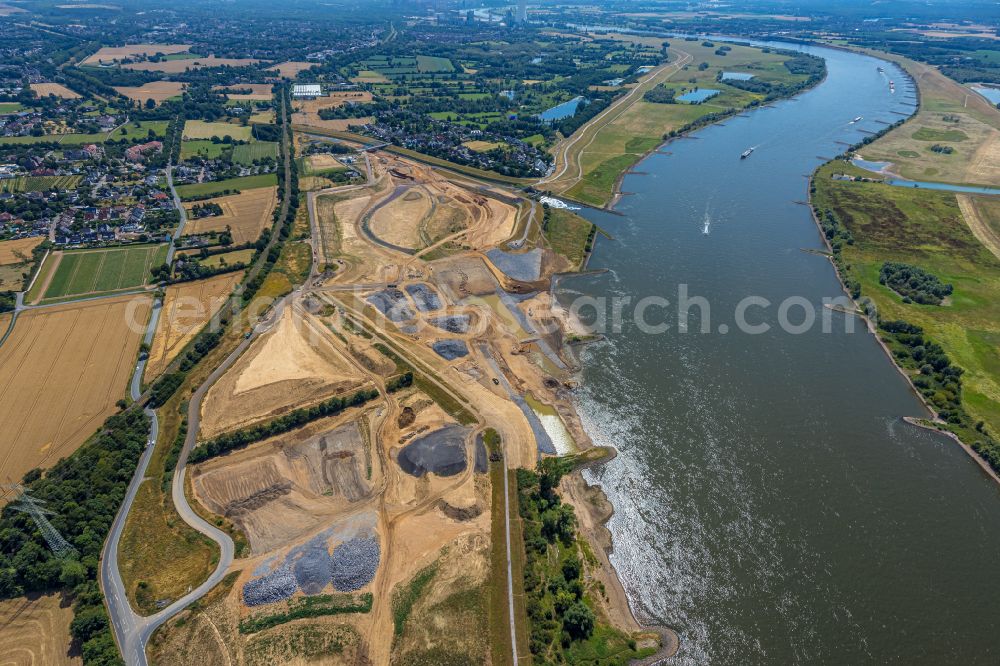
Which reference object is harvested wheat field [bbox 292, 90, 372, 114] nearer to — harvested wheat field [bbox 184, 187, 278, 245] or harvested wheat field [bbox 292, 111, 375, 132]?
harvested wheat field [bbox 292, 111, 375, 132]

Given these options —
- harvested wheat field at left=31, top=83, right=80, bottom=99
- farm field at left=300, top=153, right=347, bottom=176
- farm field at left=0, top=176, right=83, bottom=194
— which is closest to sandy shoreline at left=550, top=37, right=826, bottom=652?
farm field at left=300, top=153, right=347, bottom=176

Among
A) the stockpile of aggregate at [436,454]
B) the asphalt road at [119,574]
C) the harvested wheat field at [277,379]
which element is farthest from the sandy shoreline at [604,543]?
the asphalt road at [119,574]

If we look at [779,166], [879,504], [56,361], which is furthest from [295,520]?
[779,166]

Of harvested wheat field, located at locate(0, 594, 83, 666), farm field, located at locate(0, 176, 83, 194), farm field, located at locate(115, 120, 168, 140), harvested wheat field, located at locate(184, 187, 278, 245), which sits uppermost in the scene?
farm field, located at locate(115, 120, 168, 140)

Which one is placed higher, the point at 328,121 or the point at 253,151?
the point at 328,121

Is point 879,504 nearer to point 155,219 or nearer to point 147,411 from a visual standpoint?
point 147,411

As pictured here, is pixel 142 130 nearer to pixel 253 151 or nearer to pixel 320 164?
pixel 253 151

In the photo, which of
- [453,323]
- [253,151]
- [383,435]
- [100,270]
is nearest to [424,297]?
[453,323]
